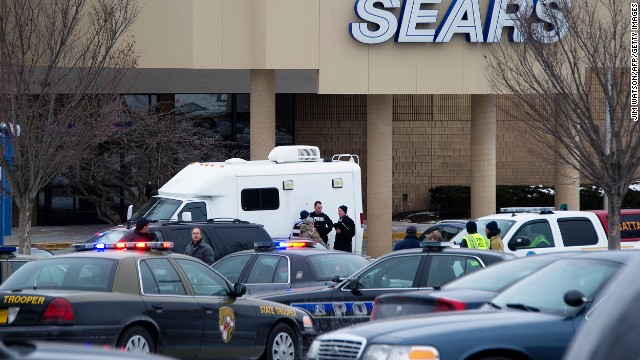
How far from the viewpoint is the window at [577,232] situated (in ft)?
65.3

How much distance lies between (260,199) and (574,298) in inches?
609

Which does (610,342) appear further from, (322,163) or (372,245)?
(372,245)

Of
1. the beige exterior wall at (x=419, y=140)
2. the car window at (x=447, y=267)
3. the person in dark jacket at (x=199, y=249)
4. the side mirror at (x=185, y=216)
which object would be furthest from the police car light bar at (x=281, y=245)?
the beige exterior wall at (x=419, y=140)

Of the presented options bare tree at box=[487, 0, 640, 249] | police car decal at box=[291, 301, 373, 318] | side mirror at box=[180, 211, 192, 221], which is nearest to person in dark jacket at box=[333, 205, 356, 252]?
A: side mirror at box=[180, 211, 192, 221]

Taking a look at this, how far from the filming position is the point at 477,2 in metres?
29.1

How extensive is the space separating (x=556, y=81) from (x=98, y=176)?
1497 centimetres

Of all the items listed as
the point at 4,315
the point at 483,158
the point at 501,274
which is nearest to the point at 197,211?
the point at 483,158

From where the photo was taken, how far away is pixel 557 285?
894 cm

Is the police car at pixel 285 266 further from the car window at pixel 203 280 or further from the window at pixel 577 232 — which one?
the window at pixel 577 232

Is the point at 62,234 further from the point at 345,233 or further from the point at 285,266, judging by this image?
the point at 285,266

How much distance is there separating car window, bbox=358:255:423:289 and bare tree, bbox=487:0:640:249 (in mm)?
7376

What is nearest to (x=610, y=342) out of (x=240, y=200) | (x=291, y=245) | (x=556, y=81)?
(x=291, y=245)

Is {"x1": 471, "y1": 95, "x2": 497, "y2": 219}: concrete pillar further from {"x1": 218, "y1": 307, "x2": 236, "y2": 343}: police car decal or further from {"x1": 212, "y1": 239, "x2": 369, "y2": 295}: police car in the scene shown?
{"x1": 218, "y1": 307, "x2": 236, "y2": 343}: police car decal

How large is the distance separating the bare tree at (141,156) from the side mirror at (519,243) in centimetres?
1380
